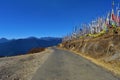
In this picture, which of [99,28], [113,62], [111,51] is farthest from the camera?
[99,28]

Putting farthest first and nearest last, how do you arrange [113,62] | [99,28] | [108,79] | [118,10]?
[99,28]
[118,10]
[113,62]
[108,79]

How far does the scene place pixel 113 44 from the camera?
45.0 m

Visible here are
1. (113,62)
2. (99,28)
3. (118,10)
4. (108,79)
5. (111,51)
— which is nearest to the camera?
(108,79)

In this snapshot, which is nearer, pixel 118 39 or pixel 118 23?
pixel 118 39

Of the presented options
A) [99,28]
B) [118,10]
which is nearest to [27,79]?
[118,10]

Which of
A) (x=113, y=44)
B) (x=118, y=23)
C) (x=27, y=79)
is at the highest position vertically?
(x=118, y=23)

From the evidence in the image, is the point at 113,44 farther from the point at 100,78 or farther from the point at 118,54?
the point at 100,78

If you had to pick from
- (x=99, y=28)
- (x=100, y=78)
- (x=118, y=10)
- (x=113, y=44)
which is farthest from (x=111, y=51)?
(x=99, y=28)

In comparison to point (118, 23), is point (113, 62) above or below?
below

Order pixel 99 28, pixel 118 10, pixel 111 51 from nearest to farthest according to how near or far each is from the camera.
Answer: pixel 111 51 → pixel 118 10 → pixel 99 28

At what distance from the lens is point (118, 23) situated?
85.1 m

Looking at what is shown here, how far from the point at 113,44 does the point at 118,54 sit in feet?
24.0

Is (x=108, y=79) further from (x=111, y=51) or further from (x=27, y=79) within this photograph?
(x=111, y=51)

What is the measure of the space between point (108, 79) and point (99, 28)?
119900 millimetres
